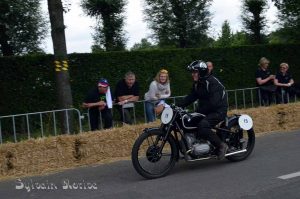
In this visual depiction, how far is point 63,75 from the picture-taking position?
1129cm

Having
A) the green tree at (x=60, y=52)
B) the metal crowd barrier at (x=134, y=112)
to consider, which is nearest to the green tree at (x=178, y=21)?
the metal crowd barrier at (x=134, y=112)

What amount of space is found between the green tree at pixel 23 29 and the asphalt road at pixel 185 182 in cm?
Answer: 833

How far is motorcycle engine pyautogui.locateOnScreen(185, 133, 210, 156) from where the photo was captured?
26.9 feet

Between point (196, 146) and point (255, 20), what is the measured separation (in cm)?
2148

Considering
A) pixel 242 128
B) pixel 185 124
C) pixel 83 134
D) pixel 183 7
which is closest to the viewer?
pixel 185 124

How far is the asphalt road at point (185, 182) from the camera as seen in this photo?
683cm

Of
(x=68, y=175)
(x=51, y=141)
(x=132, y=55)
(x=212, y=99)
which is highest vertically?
(x=132, y=55)

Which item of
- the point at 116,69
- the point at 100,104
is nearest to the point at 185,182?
the point at 100,104

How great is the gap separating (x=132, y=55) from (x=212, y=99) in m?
9.53

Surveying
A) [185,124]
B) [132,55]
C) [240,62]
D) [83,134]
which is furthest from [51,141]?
[240,62]

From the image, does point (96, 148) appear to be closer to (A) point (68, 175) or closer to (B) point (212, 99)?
(A) point (68, 175)

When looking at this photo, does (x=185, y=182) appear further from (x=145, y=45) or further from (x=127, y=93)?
(x=145, y=45)

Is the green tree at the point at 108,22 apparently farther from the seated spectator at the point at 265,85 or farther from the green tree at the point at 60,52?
the green tree at the point at 60,52

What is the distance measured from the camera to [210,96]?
846 centimetres
